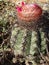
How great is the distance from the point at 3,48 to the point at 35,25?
51 cm

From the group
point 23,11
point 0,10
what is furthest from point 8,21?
point 23,11

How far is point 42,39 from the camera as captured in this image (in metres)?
2.43

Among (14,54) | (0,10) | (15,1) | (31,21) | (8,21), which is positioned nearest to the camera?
(31,21)

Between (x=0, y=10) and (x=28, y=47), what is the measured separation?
125cm

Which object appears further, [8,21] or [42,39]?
[8,21]

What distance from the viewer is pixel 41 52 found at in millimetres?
2496

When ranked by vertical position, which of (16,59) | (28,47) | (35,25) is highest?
(35,25)

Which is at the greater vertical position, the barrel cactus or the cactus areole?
the cactus areole

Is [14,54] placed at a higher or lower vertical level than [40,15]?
lower

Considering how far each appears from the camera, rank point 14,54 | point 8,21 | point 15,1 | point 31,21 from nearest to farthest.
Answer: point 31,21 → point 14,54 → point 8,21 → point 15,1

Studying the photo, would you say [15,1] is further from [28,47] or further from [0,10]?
[28,47]

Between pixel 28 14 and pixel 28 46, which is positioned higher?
pixel 28 14

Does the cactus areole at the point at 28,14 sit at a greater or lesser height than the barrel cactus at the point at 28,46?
greater

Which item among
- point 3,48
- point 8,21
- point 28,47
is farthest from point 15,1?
point 28,47
